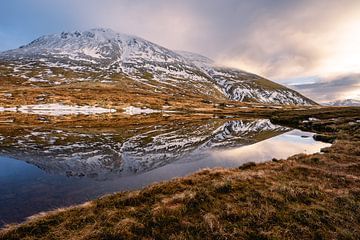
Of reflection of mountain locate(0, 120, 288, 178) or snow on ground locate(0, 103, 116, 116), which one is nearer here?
reflection of mountain locate(0, 120, 288, 178)

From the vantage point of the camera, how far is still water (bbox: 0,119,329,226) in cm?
1762

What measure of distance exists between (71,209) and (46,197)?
5.49 m

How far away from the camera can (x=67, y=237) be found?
32.9 feet

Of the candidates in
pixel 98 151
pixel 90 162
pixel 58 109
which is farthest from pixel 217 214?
pixel 58 109

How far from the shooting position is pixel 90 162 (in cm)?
2753

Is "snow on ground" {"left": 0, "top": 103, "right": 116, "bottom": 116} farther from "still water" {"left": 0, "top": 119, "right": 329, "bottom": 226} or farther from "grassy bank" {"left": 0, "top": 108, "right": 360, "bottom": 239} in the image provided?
"grassy bank" {"left": 0, "top": 108, "right": 360, "bottom": 239}

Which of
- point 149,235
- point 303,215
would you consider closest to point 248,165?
point 303,215

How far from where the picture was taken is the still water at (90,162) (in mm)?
17625

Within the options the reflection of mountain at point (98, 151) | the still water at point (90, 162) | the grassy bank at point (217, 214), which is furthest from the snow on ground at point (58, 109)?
the grassy bank at point (217, 214)

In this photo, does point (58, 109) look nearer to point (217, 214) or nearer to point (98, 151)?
point (98, 151)

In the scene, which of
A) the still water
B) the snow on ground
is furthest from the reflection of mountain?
the snow on ground

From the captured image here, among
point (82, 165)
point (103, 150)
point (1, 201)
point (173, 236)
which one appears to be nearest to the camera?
point (173, 236)

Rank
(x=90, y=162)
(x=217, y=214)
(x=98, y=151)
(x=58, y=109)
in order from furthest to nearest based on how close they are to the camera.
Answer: (x=58, y=109), (x=98, y=151), (x=90, y=162), (x=217, y=214)

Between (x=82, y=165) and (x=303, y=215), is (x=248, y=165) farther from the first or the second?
(x=82, y=165)
